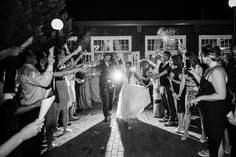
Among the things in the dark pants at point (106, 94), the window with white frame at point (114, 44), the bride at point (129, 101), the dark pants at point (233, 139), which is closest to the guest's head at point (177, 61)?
the bride at point (129, 101)

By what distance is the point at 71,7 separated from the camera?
16312 mm

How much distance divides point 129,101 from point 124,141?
1.85m

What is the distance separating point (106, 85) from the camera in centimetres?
769

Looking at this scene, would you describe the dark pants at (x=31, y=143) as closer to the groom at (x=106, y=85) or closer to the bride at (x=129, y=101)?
the bride at (x=129, y=101)

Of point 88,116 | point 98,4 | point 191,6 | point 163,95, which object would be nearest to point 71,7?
point 98,4

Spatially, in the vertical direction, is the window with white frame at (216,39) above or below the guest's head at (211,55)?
above

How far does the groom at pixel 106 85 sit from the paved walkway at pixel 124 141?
1.98 ft

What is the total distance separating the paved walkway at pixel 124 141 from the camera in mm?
5023

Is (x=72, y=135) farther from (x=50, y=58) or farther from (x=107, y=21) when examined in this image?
(x=107, y=21)

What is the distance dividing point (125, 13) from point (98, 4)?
7.20 feet

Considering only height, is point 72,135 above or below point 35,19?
below

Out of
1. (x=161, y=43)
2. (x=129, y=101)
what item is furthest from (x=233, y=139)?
(x=161, y=43)

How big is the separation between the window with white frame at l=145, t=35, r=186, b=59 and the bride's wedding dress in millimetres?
8189

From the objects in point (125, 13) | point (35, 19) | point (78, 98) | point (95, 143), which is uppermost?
point (125, 13)
